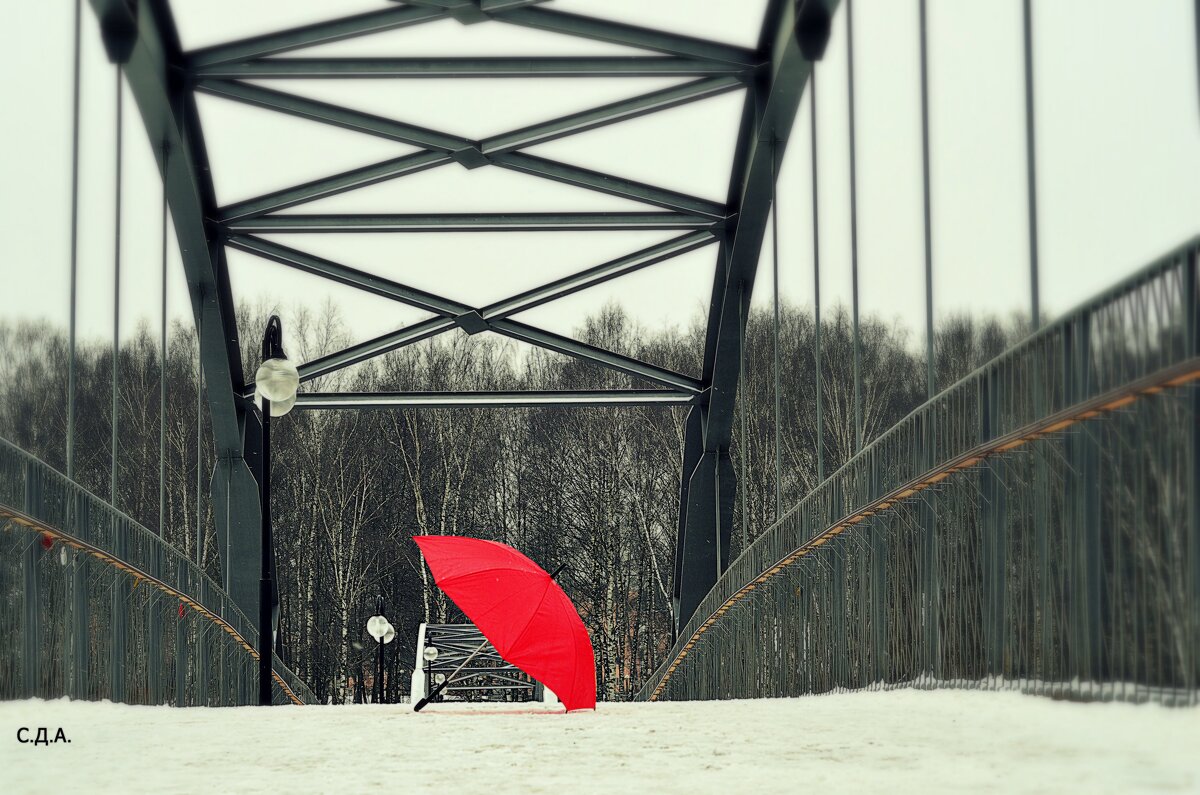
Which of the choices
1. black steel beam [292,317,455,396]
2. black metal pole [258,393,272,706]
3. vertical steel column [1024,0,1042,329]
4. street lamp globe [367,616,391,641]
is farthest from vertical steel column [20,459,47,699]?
street lamp globe [367,616,391,641]

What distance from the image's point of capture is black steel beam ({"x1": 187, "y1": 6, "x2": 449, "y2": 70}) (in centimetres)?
1480

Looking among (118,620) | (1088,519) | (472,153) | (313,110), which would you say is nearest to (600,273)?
(472,153)

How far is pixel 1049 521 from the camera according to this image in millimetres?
5664

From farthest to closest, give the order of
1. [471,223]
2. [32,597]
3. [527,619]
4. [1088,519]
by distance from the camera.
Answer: [471,223]
[527,619]
[32,597]
[1088,519]

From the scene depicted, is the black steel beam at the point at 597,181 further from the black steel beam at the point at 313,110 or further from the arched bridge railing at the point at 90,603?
the arched bridge railing at the point at 90,603

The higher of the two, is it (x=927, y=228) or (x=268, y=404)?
(x=927, y=228)

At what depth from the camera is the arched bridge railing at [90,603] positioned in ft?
24.0

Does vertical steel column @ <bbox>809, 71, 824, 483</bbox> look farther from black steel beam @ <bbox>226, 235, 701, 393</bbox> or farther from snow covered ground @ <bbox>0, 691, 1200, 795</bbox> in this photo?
black steel beam @ <bbox>226, 235, 701, 393</bbox>

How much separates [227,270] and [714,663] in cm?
753

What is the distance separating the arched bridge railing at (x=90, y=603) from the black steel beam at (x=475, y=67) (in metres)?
5.03

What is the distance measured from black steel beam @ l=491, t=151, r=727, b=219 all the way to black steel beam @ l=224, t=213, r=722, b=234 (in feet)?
1.13

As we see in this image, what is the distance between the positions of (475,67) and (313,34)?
59.7 inches

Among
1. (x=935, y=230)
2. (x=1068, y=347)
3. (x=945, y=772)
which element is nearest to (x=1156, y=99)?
(x=1068, y=347)

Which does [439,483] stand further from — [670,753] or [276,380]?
[670,753]
